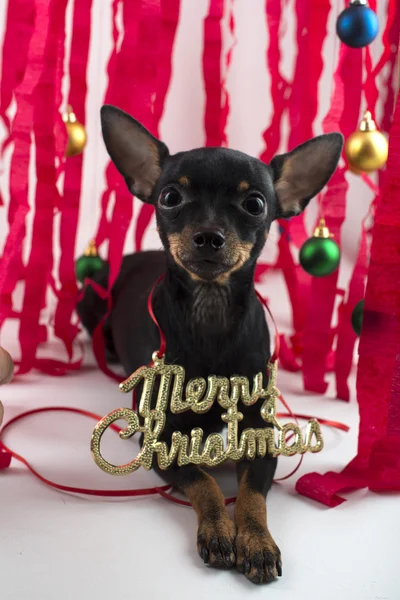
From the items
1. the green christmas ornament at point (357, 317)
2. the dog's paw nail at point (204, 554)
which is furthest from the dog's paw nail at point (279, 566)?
the green christmas ornament at point (357, 317)

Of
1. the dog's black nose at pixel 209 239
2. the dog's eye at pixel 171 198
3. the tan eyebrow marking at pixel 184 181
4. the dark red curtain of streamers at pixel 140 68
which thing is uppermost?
the dark red curtain of streamers at pixel 140 68

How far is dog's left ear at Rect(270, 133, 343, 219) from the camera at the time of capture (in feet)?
5.13

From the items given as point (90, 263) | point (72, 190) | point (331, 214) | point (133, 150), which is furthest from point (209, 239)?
point (90, 263)

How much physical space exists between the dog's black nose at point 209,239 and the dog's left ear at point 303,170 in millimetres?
283

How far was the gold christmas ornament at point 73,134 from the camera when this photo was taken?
1.96 meters

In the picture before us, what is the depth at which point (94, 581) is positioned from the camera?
1186 millimetres

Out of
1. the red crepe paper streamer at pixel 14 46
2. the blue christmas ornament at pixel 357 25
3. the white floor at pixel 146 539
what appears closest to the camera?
the white floor at pixel 146 539

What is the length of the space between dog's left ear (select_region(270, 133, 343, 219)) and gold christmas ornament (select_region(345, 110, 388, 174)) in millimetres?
211

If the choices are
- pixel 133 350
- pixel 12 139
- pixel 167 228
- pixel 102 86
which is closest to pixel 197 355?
pixel 167 228

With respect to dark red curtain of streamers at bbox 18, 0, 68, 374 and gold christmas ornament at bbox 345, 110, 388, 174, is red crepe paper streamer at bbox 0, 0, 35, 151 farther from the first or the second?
gold christmas ornament at bbox 345, 110, 388, 174

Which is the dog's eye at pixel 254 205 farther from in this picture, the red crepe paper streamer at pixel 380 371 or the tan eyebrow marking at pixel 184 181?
the red crepe paper streamer at pixel 380 371

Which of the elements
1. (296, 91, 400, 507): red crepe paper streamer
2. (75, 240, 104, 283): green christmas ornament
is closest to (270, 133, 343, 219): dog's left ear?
(296, 91, 400, 507): red crepe paper streamer

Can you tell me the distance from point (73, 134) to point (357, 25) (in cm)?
75

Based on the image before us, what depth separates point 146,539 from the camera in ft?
4.33
